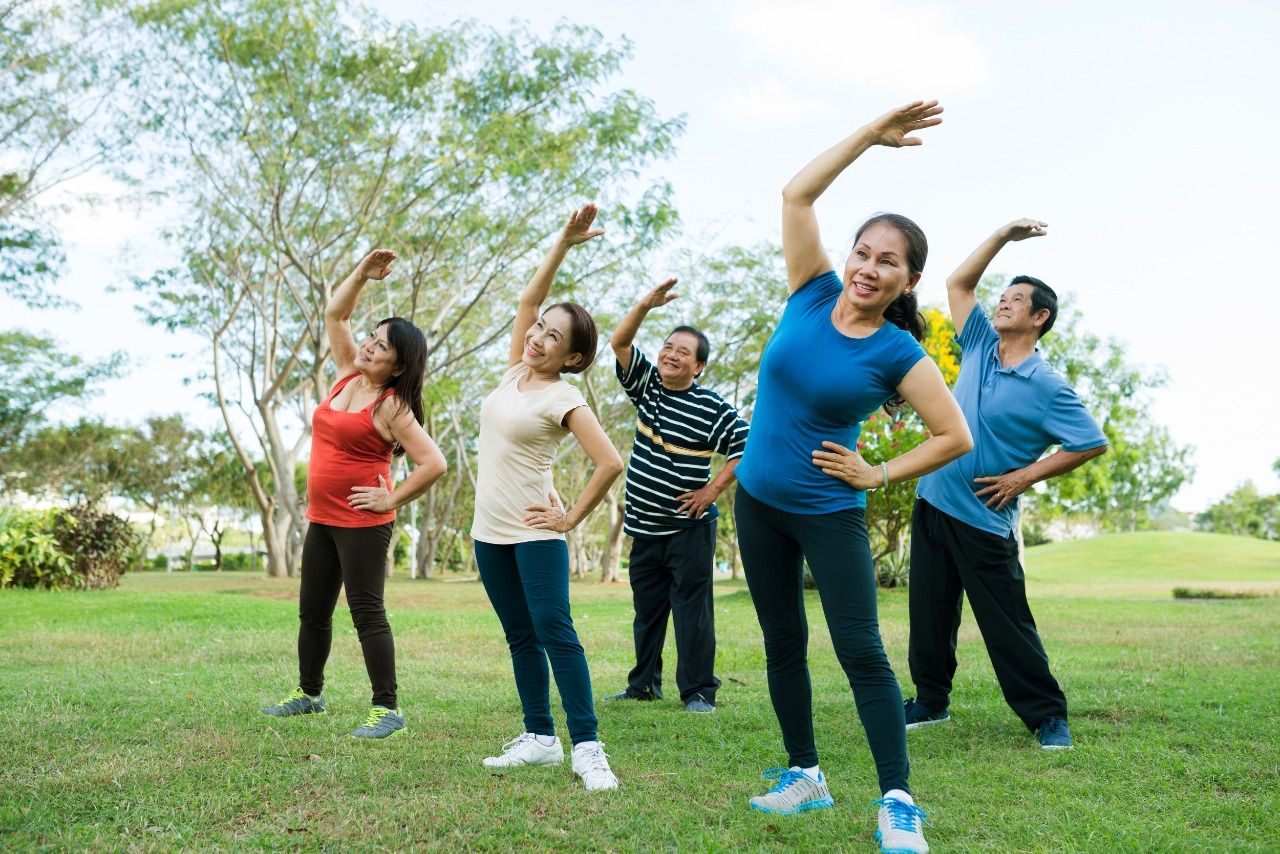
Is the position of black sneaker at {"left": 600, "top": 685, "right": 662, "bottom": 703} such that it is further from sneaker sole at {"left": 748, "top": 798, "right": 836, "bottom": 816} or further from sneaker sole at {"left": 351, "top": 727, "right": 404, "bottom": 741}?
sneaker sole at {"left": 748, "top": 798, "right": 836, "bottom": 816}

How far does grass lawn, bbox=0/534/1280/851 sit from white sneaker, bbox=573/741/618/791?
0.08 metres

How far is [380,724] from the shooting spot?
4898 mm

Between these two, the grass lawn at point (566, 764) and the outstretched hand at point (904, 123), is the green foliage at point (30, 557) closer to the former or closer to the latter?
the grass lawn at point (566, 764)

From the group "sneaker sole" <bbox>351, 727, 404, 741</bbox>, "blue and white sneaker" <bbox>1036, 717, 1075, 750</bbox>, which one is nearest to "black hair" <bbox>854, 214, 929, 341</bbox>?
"blue and white sneaker" <bbox>1036, 717, 1075, 750</bbox>

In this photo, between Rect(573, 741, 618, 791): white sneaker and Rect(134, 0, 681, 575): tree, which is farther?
Rect(134, 0, 681, 575): tree

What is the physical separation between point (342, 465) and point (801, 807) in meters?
2.80

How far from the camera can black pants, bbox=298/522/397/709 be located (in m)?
5.16

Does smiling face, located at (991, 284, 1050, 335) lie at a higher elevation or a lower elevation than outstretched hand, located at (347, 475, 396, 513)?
higher

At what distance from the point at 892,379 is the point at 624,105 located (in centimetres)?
1506

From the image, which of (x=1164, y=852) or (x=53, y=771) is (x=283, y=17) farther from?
(x=1164, y=852)

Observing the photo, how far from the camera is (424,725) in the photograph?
5086 mm

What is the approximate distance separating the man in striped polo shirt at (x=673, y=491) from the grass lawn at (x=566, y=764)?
553 mm

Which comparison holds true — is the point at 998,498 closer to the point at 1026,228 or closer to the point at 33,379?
the point at 1026,228

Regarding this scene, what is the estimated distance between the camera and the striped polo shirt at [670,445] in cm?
623
